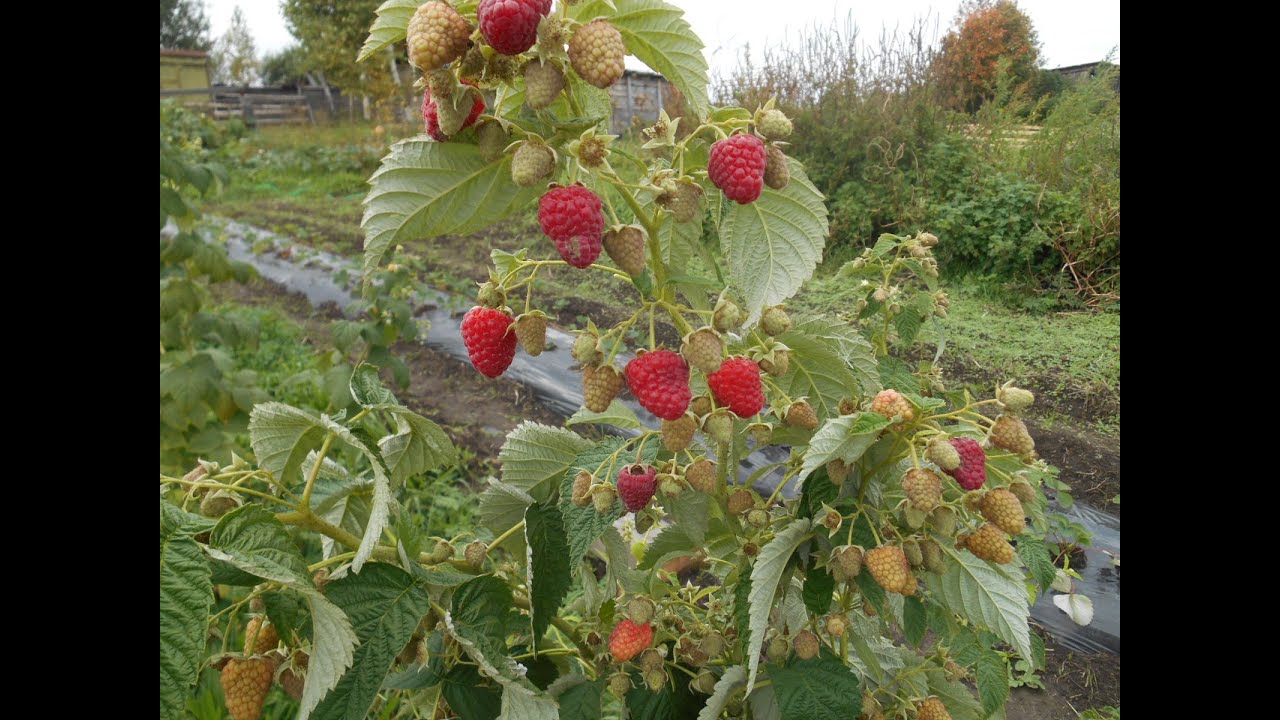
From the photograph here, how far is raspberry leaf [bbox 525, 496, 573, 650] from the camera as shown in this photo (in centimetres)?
79

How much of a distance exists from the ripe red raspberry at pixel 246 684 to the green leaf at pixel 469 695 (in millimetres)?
172

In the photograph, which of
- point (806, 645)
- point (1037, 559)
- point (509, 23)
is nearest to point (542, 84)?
point (509, 23)

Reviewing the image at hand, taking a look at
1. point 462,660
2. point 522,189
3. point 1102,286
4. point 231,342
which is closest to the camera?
point 522,189

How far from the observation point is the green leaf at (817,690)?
2.47 feet

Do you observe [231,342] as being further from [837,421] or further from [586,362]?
[837,421]

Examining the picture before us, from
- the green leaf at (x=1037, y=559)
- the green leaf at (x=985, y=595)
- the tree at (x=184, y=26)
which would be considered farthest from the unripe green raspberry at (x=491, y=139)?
the tree at (x=184, y=26)

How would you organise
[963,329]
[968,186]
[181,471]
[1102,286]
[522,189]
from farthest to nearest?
[181,471]
[968,186]
[963,329]
[1102,286]
[522,189]

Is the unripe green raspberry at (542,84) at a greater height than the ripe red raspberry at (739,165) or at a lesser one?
greater

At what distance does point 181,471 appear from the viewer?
2238 mm

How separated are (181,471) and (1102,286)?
237 centimetres

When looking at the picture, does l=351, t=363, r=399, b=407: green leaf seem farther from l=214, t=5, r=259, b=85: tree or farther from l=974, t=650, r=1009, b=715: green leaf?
l=214, t=5, r=259, b=85: tree

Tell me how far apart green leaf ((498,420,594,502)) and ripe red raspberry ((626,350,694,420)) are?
0.23 m

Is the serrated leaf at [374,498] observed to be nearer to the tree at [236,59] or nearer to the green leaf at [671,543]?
the green leaf at [671,543]
